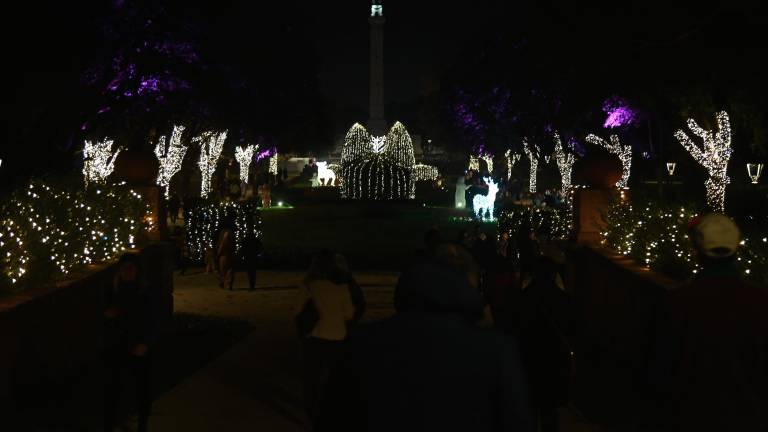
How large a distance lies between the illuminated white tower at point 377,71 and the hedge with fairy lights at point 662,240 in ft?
255

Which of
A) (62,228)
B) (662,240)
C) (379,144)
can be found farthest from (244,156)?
(662,240)

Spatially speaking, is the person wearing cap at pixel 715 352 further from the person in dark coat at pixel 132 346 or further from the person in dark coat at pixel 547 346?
the person in dark coat at pixel 132 346

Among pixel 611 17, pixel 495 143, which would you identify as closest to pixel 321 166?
pixel 495 143

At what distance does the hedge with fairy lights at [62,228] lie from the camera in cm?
1155

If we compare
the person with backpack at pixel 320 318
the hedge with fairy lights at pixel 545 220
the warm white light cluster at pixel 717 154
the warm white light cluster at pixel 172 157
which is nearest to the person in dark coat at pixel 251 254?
the hedge with fairy lights at pixel 545 220

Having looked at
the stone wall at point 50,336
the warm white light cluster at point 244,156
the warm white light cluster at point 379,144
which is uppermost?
the warm white light cluster at point 379,144

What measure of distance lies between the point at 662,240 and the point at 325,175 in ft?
268

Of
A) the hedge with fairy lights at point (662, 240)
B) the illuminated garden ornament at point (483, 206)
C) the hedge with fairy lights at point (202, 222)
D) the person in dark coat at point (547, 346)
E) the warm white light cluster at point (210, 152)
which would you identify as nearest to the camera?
the person in dark coat at point (547, 346)

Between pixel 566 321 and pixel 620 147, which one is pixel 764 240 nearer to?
pixel 566 321

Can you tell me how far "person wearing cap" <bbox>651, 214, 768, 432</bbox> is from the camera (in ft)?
16.3

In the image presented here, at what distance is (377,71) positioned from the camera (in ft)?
306

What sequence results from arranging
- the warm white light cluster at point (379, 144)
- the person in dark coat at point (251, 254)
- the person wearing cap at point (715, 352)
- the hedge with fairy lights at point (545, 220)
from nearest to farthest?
the person wearing cap at point (715, 352), the person in dark coat at point (251, 254), the hedge with fairy lights at point (545, 220), the warm white light cluster at point (379, 144)

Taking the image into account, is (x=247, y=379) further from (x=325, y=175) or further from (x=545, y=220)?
(x=325, y=175)

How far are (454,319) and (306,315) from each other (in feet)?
19.0
